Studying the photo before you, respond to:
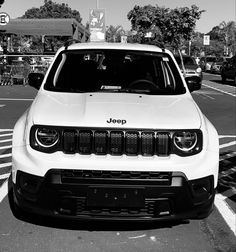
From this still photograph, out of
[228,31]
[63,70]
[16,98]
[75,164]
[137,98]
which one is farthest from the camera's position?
[228,31]

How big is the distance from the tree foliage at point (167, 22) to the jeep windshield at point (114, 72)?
2815 cm

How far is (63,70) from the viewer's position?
5.28 metres

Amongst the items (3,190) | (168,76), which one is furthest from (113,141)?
(3,190)

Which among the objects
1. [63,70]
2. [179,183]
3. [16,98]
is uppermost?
[63,70]

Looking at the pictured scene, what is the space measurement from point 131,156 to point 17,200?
1.03 metres

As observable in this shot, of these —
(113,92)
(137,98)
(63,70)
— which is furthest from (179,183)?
(63,70)

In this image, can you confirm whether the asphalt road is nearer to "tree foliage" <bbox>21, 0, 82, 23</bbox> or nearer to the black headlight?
the black headlight

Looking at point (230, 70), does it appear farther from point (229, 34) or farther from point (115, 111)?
point (229, 34)

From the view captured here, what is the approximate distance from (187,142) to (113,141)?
62 centimetres

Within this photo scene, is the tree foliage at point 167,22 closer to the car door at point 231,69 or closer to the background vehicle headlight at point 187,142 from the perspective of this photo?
the car door at point 231,69

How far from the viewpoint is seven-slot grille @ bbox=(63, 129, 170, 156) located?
3689mm

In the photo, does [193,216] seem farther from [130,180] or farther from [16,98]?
[16,98]

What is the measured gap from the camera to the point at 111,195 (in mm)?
3576

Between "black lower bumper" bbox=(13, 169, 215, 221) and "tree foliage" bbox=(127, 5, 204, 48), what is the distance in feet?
99.3
